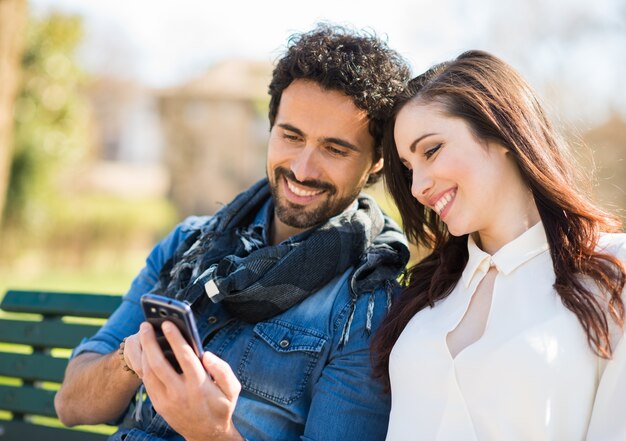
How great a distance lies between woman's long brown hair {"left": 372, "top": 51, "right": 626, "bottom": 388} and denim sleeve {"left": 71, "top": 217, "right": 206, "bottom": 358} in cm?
104

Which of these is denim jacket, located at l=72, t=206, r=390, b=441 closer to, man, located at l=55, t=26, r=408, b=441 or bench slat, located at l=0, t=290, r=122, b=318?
man, located at l=55, t=26, r=408, b=441

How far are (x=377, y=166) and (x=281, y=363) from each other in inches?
38.5

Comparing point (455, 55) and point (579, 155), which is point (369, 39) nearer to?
point (455, 55)

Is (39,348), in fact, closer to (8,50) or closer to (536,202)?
(536,202)

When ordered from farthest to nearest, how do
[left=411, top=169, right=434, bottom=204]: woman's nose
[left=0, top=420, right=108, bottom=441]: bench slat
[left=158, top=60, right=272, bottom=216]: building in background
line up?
[left=158, top=60, right=272, bottom=216]: building in background → [left=0, top=420, right=108, bottom=441]: bench slat → [left=411, top=169, right=434, bottom=204]: woman's nose

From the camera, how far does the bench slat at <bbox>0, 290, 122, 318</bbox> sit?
137 inches

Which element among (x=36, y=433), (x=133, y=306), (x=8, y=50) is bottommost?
(x=36, y=433)

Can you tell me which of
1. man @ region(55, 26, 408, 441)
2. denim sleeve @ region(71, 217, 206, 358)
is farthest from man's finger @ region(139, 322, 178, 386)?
denim sleeve @ region(71, 217, 206, 358)

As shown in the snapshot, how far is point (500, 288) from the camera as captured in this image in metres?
Answer: 2.33

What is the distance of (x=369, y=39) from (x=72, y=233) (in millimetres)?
21860

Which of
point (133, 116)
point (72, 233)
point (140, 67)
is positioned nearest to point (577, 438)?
point (72, 233)

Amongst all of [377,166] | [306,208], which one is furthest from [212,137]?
[306,208]

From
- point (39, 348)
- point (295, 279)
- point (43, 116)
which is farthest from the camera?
point (43, 116)

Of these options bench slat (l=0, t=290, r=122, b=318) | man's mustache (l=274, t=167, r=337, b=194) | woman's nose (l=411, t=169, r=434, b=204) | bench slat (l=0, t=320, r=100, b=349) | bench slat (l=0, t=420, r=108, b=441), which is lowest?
bench slat (l=0, t=420, r=108, b=441)
